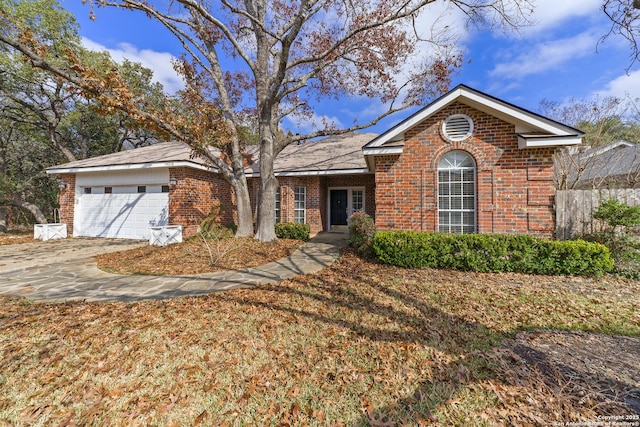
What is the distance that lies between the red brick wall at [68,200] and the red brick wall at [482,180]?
15.1m

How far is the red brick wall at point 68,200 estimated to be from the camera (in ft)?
40.6

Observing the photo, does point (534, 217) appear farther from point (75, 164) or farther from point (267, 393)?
point (75, 164)

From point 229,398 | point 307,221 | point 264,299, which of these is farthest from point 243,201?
point 229,398

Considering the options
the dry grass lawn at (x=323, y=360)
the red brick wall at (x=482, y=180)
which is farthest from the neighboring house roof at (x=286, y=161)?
the dry grass lawn at (x=323, y=360)

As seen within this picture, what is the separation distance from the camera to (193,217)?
1127 cm

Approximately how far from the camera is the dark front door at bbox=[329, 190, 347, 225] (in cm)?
1339

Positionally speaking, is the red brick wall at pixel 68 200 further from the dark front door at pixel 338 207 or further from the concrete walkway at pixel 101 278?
the dark front door at pixel 338 207

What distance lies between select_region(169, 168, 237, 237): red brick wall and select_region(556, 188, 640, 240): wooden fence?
13.3 m

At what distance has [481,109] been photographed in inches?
289

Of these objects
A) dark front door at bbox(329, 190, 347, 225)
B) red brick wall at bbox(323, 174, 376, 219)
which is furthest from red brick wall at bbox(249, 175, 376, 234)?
dark front door at bbox(329, 190, 347, 225)

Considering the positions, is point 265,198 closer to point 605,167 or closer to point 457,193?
point 457,193

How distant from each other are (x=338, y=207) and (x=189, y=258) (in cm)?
808

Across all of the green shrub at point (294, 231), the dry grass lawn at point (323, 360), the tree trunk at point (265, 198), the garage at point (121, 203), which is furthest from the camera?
the garage at point (121, 203)

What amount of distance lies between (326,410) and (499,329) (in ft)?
9.45
